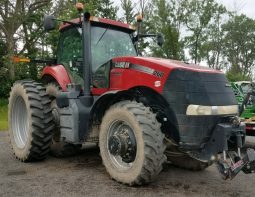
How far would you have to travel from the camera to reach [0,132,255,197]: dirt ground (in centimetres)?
522

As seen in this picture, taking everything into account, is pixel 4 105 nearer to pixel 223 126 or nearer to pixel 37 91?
pixel 37 91

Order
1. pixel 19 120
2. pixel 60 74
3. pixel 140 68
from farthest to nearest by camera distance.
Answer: pixel 19 120
pixel 60 74
pixel 140 68

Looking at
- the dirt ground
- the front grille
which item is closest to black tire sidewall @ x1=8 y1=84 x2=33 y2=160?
the dirt ground

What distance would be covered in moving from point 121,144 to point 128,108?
0.52 metres

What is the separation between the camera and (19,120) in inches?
311

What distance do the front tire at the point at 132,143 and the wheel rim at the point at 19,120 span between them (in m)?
2.43

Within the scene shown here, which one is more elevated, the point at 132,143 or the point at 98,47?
the point at 98,47

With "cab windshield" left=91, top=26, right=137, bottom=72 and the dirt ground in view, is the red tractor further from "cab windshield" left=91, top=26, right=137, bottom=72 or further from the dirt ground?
the dirt ground

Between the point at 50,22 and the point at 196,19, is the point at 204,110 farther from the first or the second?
the point at 196,19

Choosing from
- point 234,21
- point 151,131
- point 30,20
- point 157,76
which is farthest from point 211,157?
point 234,21

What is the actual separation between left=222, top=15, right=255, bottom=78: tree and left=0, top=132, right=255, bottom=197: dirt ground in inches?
2070

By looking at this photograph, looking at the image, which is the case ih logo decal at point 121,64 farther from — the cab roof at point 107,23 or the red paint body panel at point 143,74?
the cab roof at point 107,23

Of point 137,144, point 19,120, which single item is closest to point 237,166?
point 137,144

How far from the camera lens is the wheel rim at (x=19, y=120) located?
25.3 ft
